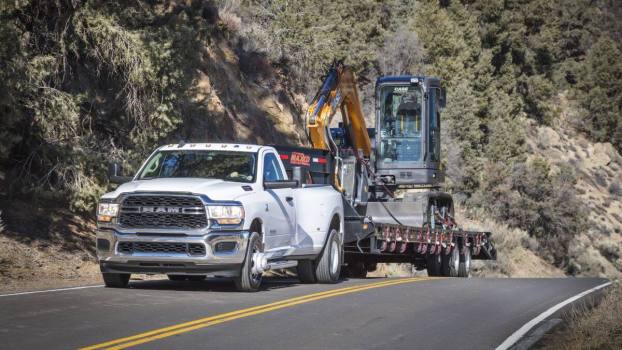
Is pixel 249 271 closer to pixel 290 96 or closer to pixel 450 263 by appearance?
pixel 450 263

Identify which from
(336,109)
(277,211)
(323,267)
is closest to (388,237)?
(336,109)

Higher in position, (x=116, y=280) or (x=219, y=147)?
(x=219, y=147)

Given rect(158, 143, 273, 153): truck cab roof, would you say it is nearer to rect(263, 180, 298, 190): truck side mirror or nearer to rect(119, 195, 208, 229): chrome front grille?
rect(263, 180, 298, 190): truck side mirror

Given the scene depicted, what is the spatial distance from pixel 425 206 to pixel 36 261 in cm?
994

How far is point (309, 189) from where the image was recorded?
17062mm

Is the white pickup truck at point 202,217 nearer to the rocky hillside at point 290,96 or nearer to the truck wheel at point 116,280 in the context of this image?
the truck wheel at point 116,280

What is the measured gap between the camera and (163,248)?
45.3 ft

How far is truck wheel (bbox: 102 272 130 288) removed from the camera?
14.5 m

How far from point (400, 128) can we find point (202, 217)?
11.3 metres

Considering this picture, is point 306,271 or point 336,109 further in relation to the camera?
point 336,109

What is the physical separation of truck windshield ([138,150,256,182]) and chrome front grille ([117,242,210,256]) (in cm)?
164

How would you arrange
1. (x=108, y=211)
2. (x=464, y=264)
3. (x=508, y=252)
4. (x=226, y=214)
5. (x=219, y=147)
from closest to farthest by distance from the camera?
(x=226, y=214)
(x=108, y=211)
(x=219, y=147)
(x=464, y=264)
(x=508, y=252)

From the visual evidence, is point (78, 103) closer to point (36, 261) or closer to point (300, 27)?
point (36, 261)

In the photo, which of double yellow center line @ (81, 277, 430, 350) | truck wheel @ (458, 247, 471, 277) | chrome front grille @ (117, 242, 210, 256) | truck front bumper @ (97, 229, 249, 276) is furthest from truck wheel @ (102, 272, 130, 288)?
truck wheel @ (458, 247, 471, 277)
